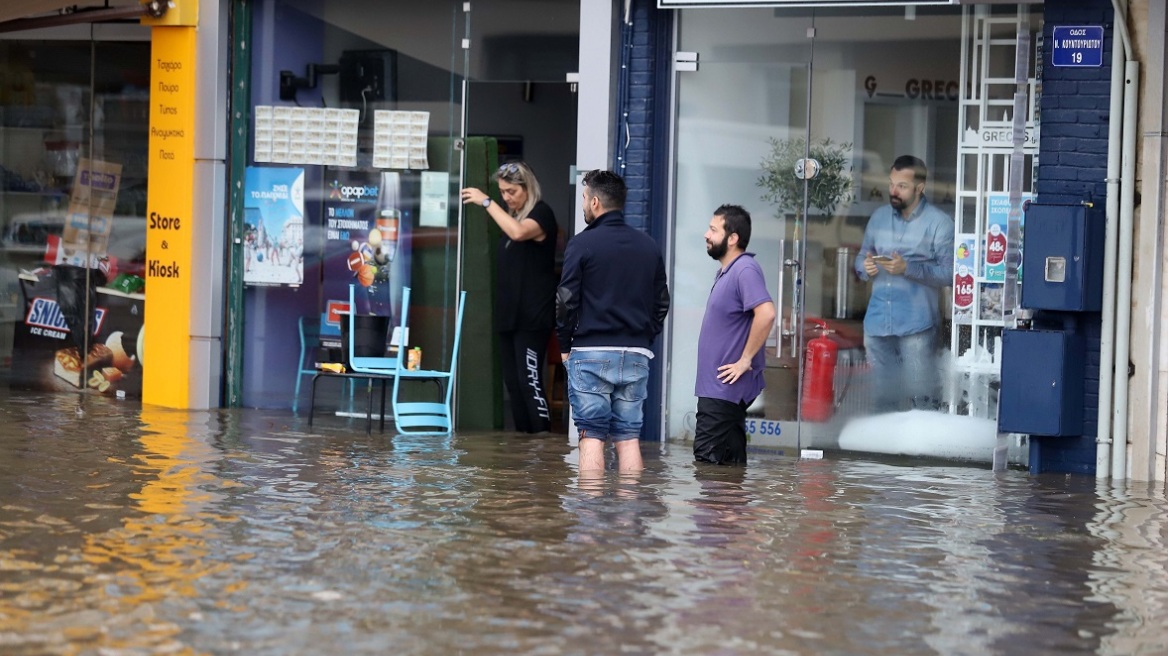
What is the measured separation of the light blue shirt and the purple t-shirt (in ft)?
6.48

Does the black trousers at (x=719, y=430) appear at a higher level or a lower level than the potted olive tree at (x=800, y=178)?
lower

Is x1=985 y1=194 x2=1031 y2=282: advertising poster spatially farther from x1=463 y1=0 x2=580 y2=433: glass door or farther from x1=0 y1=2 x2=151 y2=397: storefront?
x1=0 y1=2 x2=151 y2=397: storefront

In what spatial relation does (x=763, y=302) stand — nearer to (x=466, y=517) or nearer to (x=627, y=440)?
(x=627, y=440)

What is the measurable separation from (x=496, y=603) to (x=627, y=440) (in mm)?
3496

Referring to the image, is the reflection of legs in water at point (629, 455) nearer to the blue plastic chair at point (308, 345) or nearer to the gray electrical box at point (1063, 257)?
the gray electrical box at point (1063, 257)

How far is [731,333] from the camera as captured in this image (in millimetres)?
10102

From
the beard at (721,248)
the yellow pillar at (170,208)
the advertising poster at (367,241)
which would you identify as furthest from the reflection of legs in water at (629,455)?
the yellow pillar at (170,208)

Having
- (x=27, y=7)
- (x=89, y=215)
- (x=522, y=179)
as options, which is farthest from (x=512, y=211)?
(x=27, y=7)

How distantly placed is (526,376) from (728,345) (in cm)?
296

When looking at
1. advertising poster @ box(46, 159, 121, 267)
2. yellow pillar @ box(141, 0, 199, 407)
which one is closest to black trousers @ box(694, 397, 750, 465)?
yellow pillar @ box(141, 0, 199, 407)

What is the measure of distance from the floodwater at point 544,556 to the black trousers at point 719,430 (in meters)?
0.16

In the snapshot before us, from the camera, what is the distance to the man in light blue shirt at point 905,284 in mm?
11719

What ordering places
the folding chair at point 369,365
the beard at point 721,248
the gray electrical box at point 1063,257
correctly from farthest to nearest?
the folding chair at point 369,365 < the gray electrical box at point 1063,257 < the beard at point 721,248

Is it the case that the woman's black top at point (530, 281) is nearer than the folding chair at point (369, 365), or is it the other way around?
the folding chair at point (369, 365)
